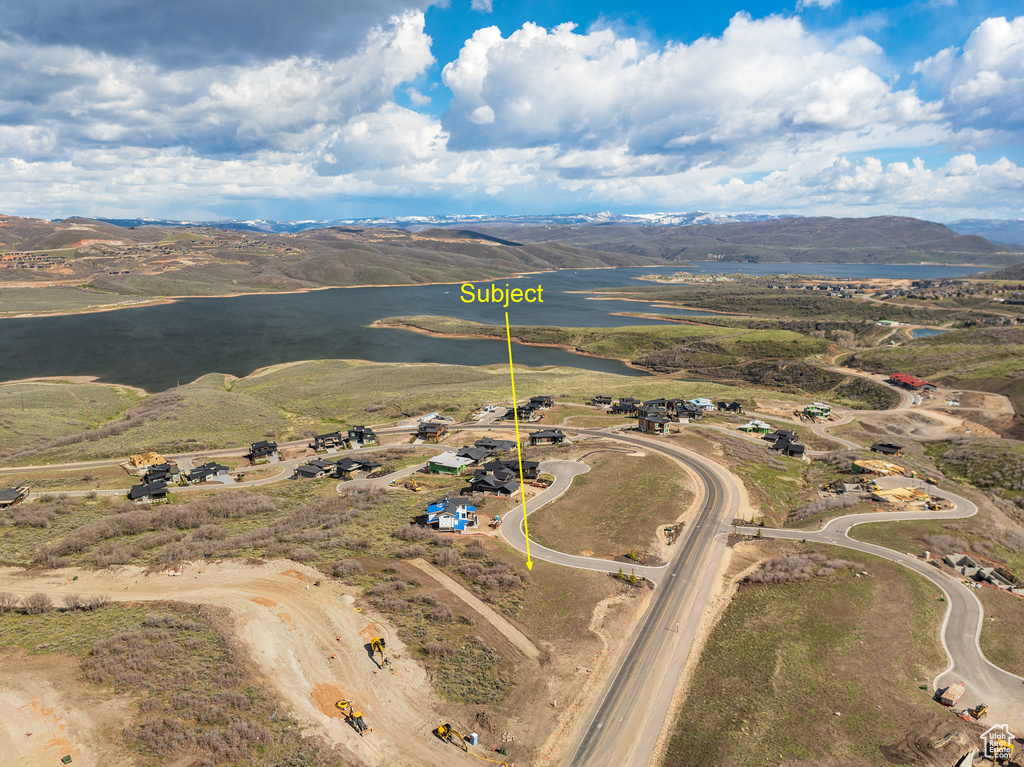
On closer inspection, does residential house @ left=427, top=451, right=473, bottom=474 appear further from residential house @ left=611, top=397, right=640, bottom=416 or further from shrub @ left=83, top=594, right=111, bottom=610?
residential house @ left=611, top=397, right=640, bottom=416

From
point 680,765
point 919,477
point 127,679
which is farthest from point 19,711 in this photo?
point 919,477

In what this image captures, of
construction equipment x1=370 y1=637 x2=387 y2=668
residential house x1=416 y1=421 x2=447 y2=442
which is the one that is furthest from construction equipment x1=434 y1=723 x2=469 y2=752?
residential house x1=416 y1=421 x2=447 y2=442

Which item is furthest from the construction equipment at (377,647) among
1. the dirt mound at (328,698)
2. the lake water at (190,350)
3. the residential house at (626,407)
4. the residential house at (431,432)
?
the lake water at (190,350)

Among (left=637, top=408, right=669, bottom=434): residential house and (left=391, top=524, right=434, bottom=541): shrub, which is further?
(left=637, top=408, right=669, bottom=434): residential house

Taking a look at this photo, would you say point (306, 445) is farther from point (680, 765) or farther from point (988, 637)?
point (988, 637)

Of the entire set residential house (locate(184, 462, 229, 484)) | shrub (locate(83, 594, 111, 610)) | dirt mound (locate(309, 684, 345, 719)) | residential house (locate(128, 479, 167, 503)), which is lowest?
residential house (locate(184, 462, 229, 484))
